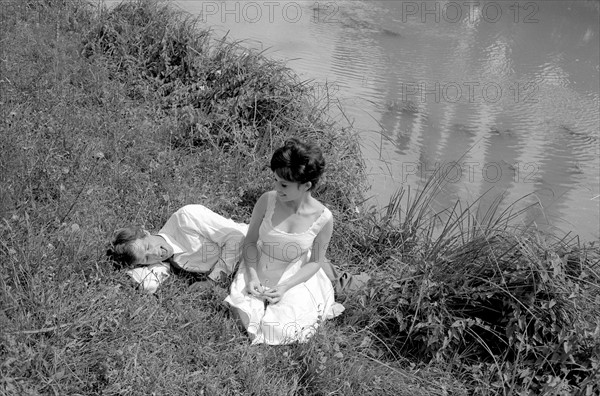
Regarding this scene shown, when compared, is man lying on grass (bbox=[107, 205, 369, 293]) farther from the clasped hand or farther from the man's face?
the clasped hand

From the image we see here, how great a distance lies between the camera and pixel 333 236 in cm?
406

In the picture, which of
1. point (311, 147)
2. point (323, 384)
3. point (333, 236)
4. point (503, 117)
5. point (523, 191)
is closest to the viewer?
point (323, 384)

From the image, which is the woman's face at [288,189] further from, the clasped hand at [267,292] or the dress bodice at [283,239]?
the clasped hand at [267,292]

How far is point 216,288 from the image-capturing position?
332cm

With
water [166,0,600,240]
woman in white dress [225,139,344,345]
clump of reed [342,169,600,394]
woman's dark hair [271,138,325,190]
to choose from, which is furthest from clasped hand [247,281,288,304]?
water [166,0,600,240]

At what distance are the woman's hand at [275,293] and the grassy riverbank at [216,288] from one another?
208 mm

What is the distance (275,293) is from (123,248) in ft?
2.43

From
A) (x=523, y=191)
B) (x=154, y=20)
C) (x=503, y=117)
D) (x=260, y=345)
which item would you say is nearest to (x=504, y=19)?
(x=503, y=117)

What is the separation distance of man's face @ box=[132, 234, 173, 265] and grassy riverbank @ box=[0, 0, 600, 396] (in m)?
0.15

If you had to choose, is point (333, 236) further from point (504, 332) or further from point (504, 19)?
point (504, 19)

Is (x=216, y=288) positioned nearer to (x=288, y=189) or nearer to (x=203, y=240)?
(x=203, y=240)

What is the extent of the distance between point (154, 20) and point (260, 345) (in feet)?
12.0

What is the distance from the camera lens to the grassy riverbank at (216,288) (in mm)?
2719

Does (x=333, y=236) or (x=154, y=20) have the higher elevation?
(x=154, y=20)
